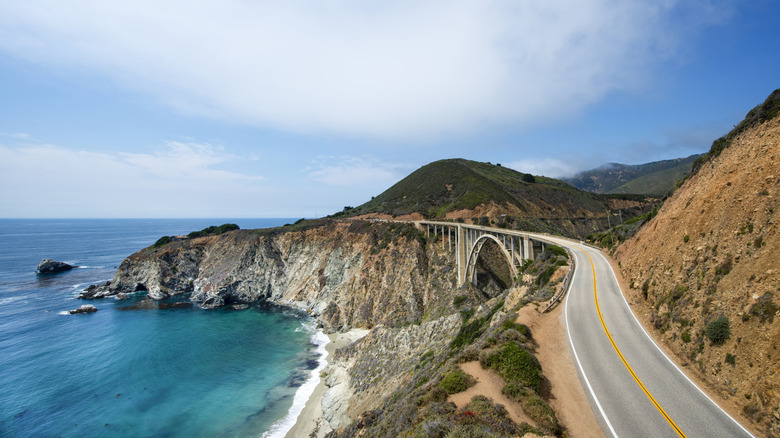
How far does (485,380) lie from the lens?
46.2 ft

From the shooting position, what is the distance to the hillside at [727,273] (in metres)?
11.8

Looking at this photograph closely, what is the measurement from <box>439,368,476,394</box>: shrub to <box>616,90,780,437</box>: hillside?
32.5 feet

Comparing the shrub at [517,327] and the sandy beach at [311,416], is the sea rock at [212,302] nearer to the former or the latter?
the sandy beach at [311,416]

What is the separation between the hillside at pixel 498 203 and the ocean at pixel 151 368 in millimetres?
44787

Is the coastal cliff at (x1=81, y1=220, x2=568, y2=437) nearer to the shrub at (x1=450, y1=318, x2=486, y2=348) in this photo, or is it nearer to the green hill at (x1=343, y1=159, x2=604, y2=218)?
the shrub at (x1=450, y1=318, x2=486, y2=348)

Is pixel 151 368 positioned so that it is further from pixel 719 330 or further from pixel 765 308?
pixel 765 308

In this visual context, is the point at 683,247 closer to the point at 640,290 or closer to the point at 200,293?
the point at 640,290

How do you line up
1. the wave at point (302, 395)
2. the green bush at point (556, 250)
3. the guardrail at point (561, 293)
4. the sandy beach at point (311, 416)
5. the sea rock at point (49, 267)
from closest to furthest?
1. the guardrail at point (561, 293)
2. the sandy beach at point (311, 416)
3. the wave at point (302, 395)
4. the green bush at point (556, 250)
5. the sea rock at point (49, 267)

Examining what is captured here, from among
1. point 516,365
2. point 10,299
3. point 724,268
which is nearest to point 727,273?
point 724,268

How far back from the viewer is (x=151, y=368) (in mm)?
39312

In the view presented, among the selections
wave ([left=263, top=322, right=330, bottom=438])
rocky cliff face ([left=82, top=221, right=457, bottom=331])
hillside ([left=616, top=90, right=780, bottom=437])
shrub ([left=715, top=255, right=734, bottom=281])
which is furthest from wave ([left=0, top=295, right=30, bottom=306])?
shrub ([left=715, top=255, right=734, bottom=281])

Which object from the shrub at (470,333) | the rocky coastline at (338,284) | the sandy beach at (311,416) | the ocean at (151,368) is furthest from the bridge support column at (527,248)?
the ocean at (151,368)

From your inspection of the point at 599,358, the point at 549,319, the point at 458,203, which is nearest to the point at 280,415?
the point at 549,319

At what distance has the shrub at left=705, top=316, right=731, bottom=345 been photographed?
13.4m
